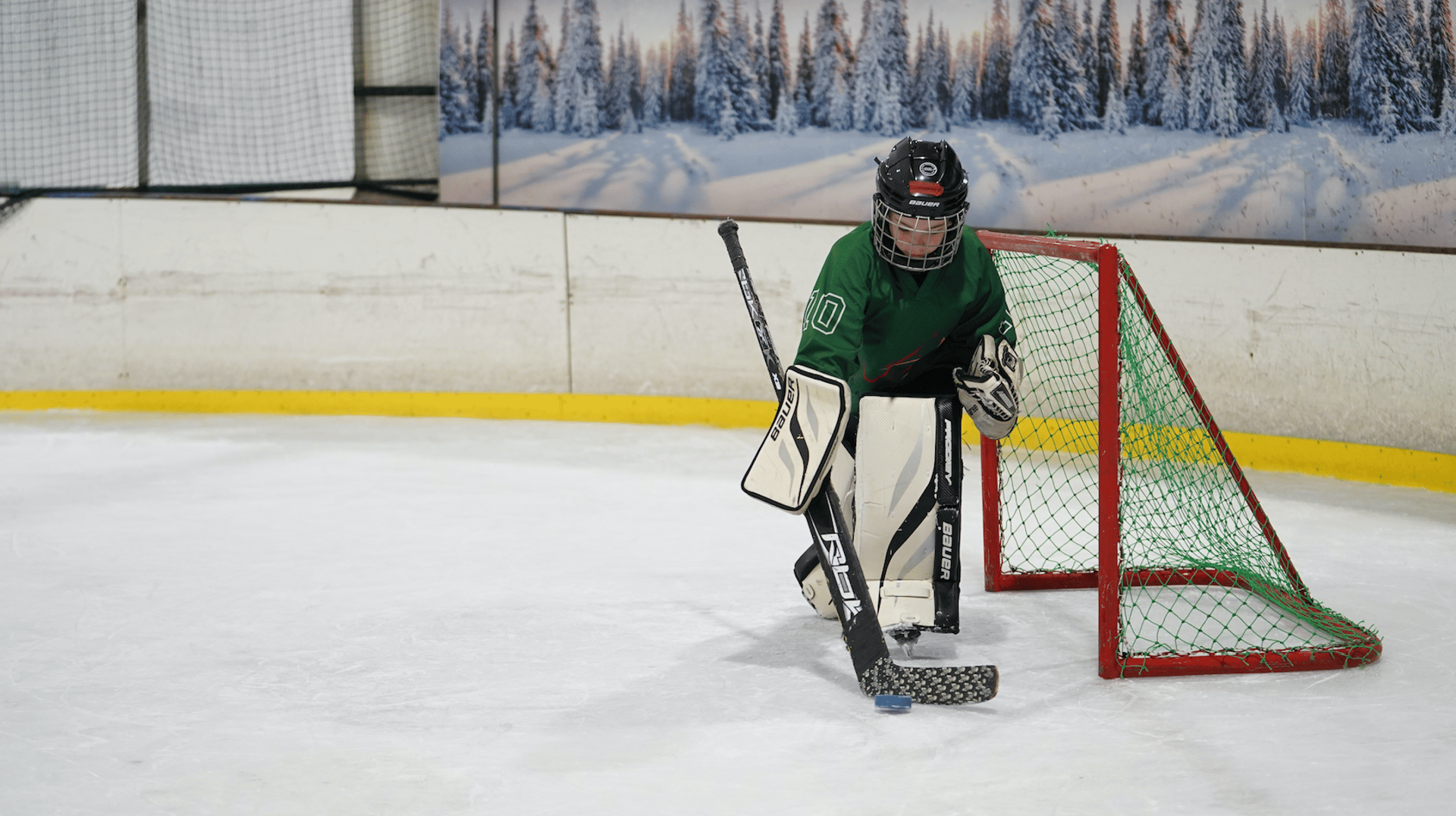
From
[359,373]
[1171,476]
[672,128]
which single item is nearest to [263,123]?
[359,373]

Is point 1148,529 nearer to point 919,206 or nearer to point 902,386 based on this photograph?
point 902,386

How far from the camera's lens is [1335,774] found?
2273 millimetres

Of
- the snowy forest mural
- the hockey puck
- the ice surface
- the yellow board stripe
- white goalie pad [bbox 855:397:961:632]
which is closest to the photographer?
the ice surface

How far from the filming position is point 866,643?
2.60 metres

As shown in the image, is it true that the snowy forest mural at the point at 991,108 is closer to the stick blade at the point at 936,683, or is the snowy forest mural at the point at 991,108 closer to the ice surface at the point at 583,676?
the ice surface at the point at 583,676

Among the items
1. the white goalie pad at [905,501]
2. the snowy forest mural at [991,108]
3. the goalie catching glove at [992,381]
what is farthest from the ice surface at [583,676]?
the snowy forest mural at [991,108]

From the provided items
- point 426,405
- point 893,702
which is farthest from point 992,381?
point 426,405

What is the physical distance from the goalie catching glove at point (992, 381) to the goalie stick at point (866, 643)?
0.35 metres

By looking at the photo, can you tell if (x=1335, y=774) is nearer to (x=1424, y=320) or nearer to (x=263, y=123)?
(x=1424, y=320)

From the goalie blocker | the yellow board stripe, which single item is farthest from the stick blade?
the yellow board stripe

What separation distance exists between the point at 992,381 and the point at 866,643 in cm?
56

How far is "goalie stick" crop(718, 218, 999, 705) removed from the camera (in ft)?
8.34

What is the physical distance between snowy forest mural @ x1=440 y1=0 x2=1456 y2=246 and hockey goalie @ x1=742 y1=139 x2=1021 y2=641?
9.43 ft

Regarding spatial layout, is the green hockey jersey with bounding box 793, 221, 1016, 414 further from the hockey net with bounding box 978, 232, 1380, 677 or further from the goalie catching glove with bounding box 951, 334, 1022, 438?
the hockey net with bounding box 978, 232, 1380, 677
